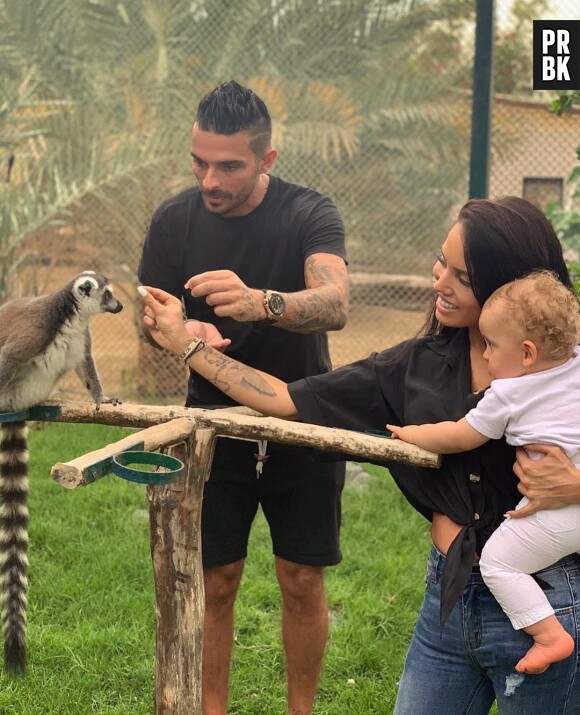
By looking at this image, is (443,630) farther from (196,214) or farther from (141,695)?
(141,695)

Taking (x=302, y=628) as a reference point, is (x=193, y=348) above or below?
above

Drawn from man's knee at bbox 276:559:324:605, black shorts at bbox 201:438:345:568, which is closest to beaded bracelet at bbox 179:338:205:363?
black shorts at bbox 201:438:345:568

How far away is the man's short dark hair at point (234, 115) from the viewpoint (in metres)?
2.60

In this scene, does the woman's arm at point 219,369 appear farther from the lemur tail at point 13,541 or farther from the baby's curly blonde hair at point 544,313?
the lemur tail at point 13,541

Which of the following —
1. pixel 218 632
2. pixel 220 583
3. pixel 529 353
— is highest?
pixel 529 353

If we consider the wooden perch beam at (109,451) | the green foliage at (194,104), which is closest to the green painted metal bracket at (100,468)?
the wooden perch beam at (109,451)

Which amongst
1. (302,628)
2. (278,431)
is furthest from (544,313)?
(302,628)

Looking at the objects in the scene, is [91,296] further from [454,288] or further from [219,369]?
[454,288]

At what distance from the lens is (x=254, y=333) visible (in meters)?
2.72

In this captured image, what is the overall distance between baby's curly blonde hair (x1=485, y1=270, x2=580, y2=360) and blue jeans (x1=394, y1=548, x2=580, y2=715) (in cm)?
45

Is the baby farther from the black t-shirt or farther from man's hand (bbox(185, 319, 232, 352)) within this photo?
the black t-shirt

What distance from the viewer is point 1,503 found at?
272cm

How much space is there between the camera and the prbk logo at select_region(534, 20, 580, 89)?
4645 millimetres

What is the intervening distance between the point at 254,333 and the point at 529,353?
44.4 inches
